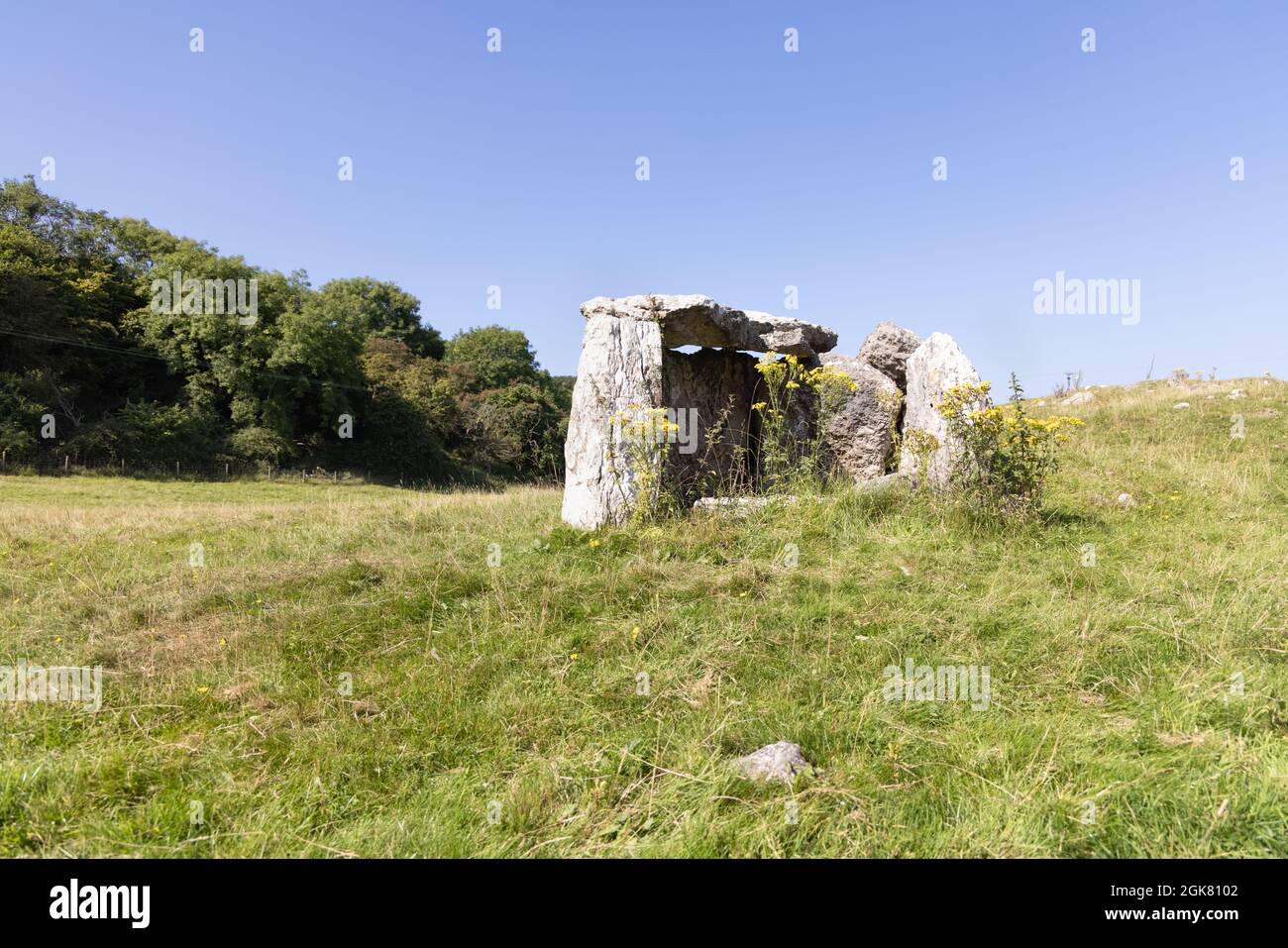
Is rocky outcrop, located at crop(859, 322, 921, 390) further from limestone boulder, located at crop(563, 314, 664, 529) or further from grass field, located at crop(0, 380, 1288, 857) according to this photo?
limestone boulder, located at crop(563, 314, 664, 529)

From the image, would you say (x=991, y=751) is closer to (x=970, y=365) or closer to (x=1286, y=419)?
(x=970, y=365)

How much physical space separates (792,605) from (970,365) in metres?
5.78

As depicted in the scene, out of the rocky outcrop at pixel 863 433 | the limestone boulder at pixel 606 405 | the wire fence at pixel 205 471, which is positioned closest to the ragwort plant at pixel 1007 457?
the rocky outcrop at pixel 863 433

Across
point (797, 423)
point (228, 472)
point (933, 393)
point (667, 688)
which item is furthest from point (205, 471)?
point (667, 688)

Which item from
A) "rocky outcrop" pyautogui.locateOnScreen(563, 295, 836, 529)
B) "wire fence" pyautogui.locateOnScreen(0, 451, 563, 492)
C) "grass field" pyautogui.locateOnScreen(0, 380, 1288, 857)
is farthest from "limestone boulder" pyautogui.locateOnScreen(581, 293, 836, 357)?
"wire fence" pyautogui.locateOnScreen(0, 451, 563, 492)

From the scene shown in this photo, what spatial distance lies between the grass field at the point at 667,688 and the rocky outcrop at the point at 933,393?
117 cm

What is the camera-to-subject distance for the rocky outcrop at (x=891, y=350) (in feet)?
41.1

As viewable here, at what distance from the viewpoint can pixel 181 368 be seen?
32906 millimetres

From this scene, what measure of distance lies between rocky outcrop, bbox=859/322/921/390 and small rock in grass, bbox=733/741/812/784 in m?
9.55

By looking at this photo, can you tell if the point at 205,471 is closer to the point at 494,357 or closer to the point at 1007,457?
the point at 494,357

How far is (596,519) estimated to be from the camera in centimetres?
909

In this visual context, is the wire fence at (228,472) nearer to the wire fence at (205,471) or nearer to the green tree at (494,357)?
the wire fence at (205,471)

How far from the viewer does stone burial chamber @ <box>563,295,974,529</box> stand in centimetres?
935
